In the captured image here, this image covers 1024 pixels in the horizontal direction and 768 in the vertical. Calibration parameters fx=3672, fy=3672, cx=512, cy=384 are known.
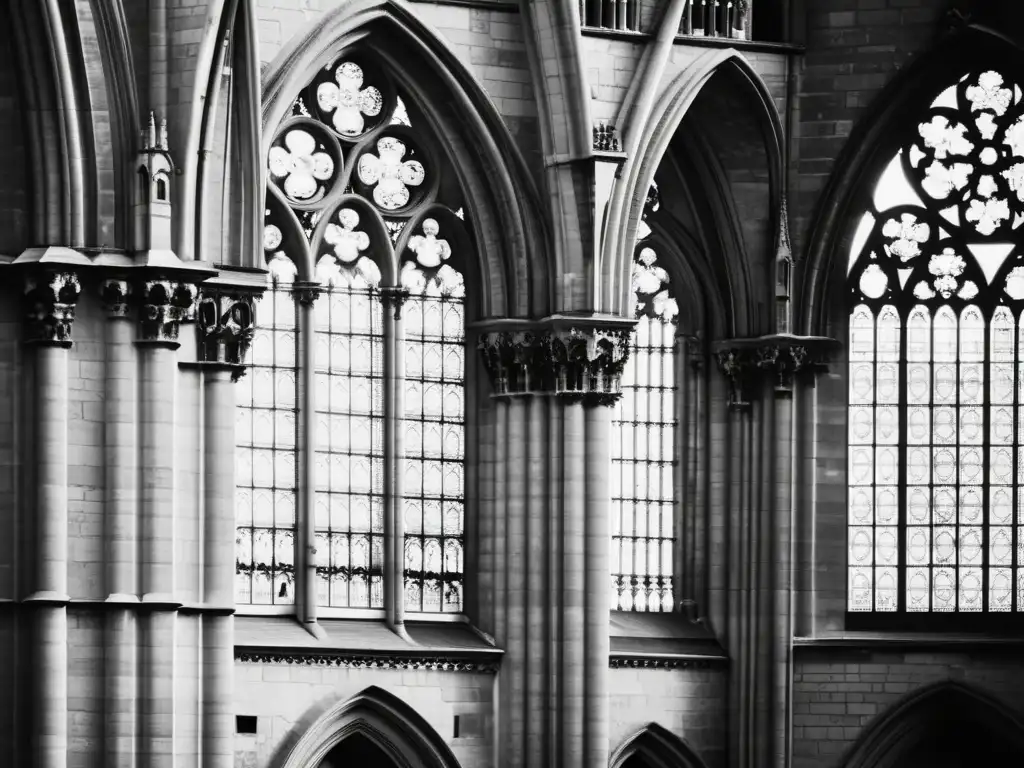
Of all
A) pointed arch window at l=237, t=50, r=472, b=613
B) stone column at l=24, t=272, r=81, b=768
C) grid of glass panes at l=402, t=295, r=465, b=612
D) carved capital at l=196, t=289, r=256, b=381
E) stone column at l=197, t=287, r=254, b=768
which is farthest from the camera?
grid of glass panes at l=402, t=295, r=465, b=612

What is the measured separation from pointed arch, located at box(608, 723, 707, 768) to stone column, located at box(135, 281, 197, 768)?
8135mm

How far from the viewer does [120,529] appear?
4228 centimetres

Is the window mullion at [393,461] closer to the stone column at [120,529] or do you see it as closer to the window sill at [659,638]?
the window sill at [659,638]

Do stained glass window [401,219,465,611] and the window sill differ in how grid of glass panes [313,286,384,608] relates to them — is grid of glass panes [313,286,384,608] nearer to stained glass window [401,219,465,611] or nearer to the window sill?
stained glass window [401,219,465,611]

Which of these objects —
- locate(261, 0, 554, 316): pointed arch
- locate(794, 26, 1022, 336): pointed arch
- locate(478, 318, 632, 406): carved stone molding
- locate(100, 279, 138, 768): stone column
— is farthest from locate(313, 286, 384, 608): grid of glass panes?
locate(794, 26, 1022, 336): pointed arch

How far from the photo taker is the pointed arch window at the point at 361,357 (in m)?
46.7

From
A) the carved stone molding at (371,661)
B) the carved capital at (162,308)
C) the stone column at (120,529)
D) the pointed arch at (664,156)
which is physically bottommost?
the carved stone molding at (371,661)

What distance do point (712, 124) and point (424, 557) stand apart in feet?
23.2

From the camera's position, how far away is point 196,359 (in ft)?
142

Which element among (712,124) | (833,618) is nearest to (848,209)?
(712,124)

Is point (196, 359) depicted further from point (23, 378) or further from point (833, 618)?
Result: point (833, 618)

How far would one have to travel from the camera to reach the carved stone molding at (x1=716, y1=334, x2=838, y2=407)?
49.0 metres

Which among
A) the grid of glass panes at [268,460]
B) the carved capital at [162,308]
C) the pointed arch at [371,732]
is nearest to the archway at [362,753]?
the pointed arch at [371,732]

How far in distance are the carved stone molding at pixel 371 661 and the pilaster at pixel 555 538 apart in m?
0.40
